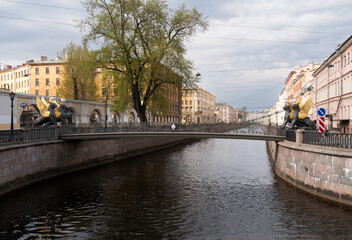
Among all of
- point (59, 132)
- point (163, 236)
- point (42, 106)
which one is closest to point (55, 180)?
point (59, 132)

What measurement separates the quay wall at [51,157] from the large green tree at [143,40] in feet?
18.3

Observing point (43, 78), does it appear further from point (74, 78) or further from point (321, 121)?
point (321, 121)

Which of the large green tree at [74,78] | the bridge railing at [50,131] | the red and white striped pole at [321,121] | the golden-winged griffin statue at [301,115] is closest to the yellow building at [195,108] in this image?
the large green tree at [74,78]

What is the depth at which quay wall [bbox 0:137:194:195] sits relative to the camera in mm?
17489

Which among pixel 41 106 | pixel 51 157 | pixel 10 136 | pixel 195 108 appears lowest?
pixel 51 157

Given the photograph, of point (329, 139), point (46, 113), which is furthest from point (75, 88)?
point (329, 139)

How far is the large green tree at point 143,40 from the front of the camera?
3167 cm

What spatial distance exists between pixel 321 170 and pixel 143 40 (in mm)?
22654

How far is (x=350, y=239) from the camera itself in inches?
442

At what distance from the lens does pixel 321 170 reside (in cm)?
1568

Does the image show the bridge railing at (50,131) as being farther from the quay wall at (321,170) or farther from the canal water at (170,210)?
the quay wall at (321,170)

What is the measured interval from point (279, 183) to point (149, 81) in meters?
18.3

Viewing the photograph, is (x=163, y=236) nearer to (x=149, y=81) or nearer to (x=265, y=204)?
(x=265, y=204)

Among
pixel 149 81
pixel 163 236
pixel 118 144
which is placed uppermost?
pixel 149 81
